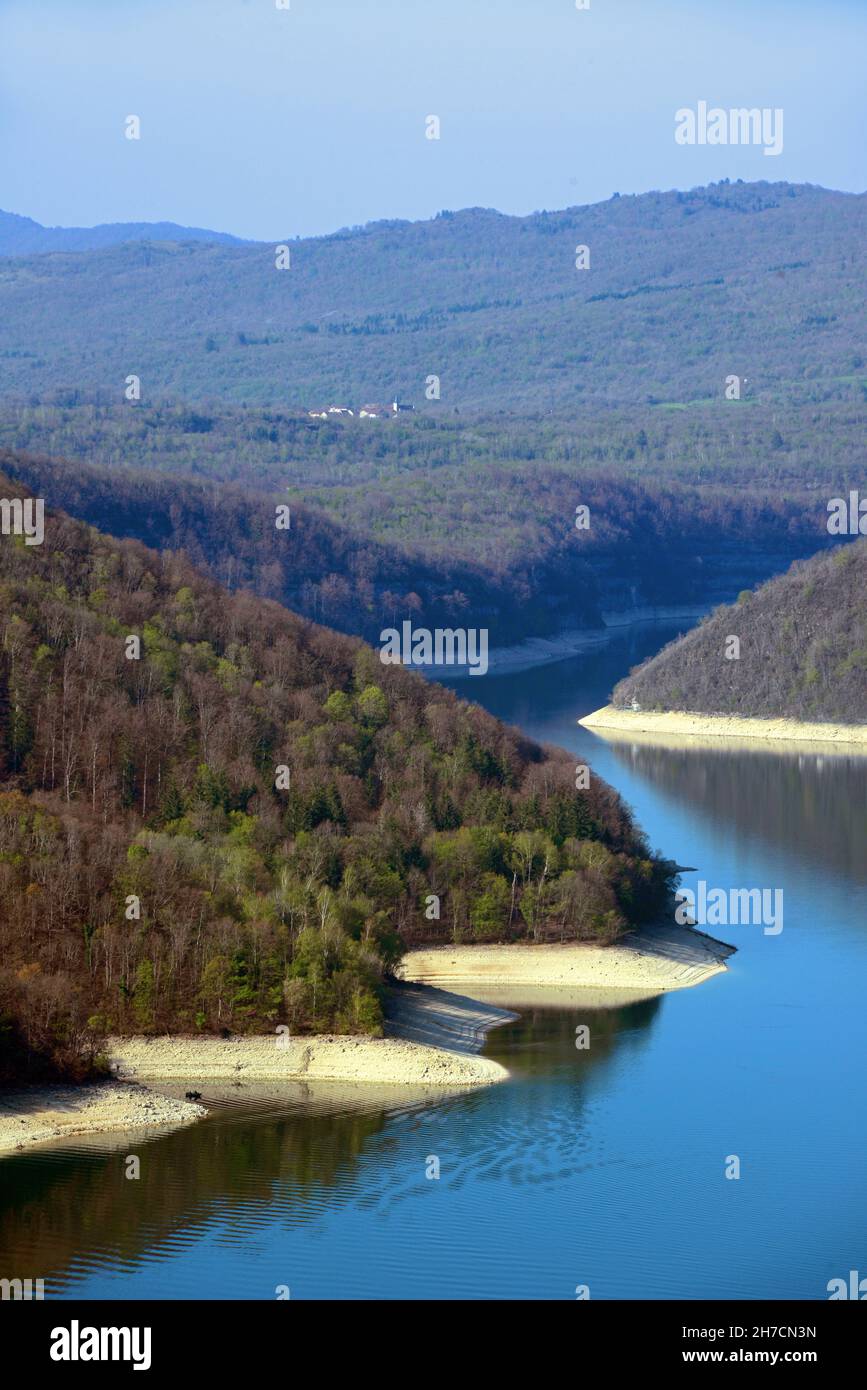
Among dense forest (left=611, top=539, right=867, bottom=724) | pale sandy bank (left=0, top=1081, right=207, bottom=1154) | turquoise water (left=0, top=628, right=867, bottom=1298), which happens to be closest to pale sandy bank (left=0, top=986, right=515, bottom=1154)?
pale sandy bank (left=0, top=1081, right=207, bottom=1154)

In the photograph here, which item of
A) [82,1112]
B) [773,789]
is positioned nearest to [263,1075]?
[82,1112]

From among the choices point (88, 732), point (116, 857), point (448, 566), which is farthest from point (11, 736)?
point (448, 566)

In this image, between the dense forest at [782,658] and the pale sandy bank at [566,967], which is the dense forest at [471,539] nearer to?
the dense forest at [782,658]

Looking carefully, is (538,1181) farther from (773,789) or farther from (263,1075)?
(773,789)

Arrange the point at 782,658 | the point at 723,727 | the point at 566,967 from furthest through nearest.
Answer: the point at 782,658, the point at 723,727, the point at 566,967
